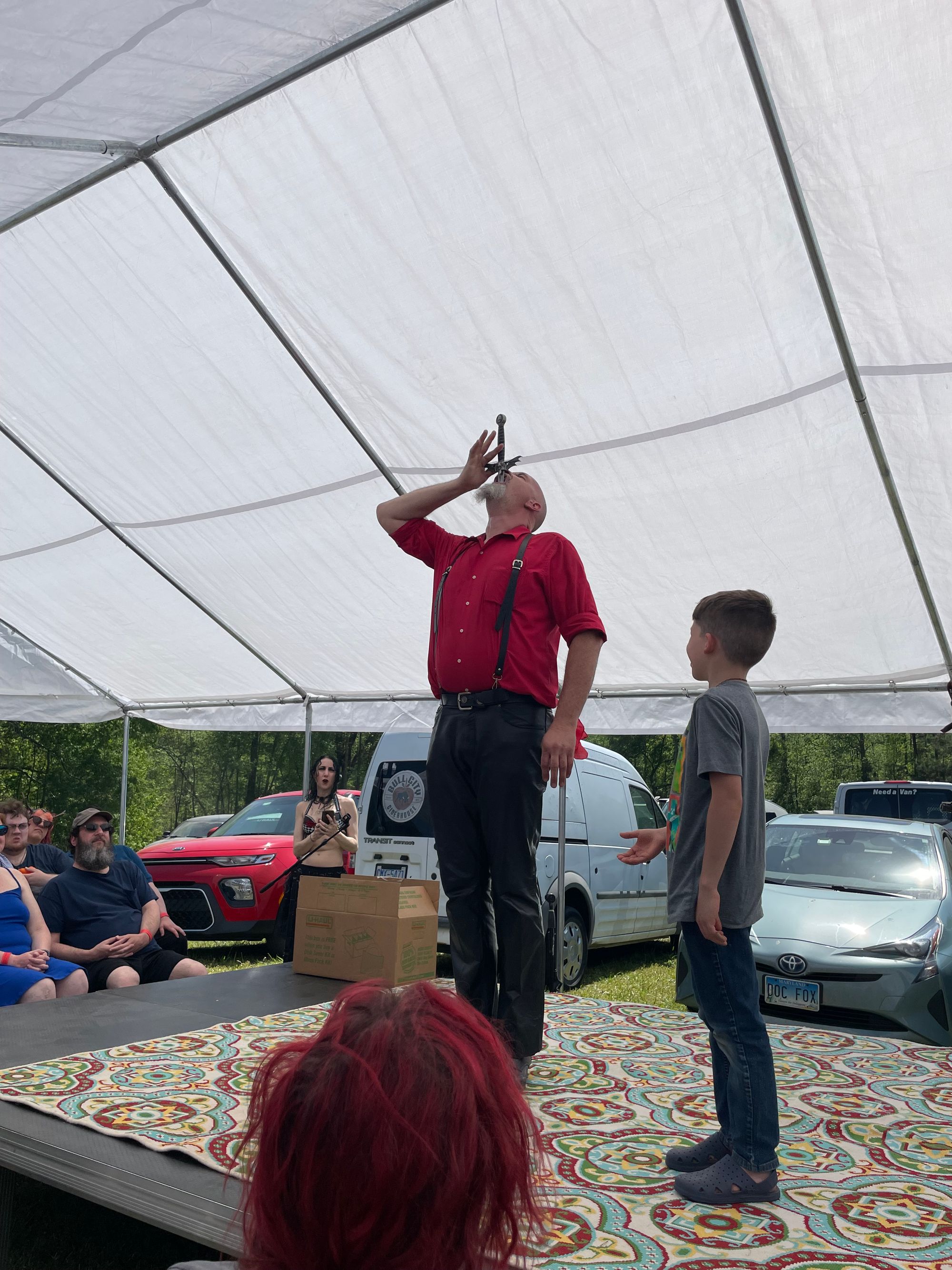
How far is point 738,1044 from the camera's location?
217cm

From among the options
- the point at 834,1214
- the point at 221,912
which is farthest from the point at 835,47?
the point at 221,912

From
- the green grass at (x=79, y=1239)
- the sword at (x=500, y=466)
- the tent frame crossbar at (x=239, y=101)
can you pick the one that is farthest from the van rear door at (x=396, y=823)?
the sword at (x=500, y=466)

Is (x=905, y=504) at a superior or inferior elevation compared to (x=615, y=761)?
superior

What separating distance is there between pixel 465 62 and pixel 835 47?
135cm

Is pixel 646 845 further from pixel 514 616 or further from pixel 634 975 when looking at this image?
pixel 634 975

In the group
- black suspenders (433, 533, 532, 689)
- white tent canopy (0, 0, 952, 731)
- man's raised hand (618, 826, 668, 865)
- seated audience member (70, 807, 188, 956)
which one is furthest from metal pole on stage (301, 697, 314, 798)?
man's raised hand (618, 826, 668, 865)

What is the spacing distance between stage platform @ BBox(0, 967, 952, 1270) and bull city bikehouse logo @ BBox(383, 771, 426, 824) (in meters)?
3.64

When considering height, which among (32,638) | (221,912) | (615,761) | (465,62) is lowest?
(221,912)

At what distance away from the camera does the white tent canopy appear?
362 centimetres

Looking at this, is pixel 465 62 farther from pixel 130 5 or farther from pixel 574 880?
pixel 574 880

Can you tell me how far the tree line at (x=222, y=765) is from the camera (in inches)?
1299

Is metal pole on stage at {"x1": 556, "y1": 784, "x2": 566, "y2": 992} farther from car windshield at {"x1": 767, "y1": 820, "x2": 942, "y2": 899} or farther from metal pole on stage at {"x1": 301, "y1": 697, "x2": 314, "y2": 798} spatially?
metal pole on stage at {"x1": 301, "y1": 697, "x2": 314, "y2": 798}

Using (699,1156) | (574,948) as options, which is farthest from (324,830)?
(699,1156)

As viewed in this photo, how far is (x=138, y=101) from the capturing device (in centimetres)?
409
